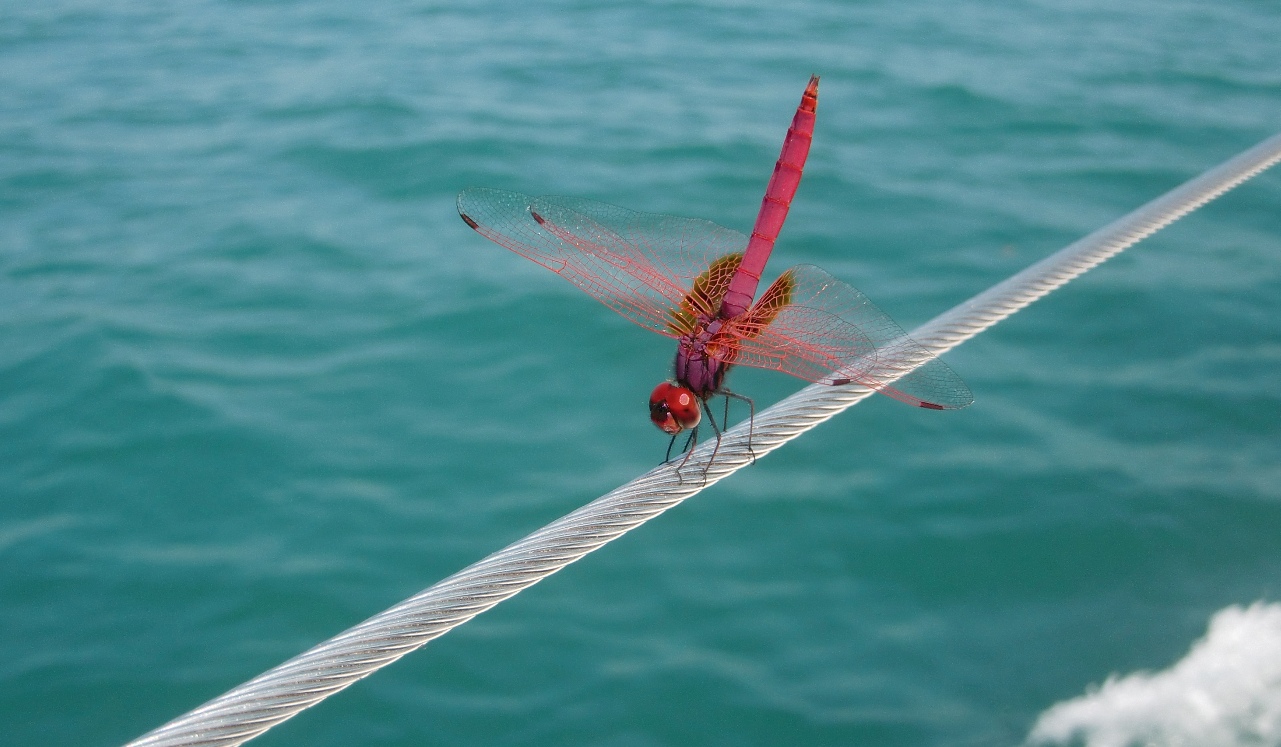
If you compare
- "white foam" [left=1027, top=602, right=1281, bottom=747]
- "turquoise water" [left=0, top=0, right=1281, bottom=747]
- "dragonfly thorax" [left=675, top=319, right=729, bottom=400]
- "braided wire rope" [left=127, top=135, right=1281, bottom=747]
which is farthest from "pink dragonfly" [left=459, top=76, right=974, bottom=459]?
"white foam" [left=1027, top=602, right=1281, bottom=747]

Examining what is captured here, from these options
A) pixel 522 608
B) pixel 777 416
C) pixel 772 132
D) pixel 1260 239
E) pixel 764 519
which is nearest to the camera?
pixel 777 416

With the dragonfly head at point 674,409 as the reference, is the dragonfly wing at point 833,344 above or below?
above

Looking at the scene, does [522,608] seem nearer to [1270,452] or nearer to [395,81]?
[1270,452]

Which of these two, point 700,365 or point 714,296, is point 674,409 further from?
point 714,296

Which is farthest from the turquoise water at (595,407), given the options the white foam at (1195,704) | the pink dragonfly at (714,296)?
the pink dragonfly at (714,296)

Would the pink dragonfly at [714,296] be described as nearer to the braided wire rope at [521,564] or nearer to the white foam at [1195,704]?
the braided wire rope at [521,564]

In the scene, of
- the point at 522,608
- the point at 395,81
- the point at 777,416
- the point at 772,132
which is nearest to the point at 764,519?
the point at 522,608

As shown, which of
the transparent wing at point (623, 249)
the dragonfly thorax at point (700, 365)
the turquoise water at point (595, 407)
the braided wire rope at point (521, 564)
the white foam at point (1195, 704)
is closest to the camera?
the braided wire rope at point (521, 564)

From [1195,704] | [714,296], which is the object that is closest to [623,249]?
[714,296]

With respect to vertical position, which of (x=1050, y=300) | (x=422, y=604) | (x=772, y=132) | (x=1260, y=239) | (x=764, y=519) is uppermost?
(x=772, y=132)
